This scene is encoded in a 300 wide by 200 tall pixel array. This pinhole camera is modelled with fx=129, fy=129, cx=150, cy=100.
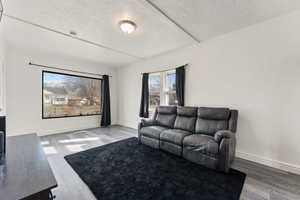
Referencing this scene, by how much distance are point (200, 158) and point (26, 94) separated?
15.7 ft

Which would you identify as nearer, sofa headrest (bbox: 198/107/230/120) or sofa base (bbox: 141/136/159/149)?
sofa headrest (bbox: 198/107/230/120)

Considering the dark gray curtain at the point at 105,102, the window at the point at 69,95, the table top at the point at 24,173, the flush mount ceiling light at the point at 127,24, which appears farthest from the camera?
the dark gray curtain at the point at 105,102

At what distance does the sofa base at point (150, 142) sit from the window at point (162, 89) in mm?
1362

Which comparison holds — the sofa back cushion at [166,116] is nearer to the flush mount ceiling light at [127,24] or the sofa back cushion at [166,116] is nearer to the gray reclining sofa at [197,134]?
the gray reclining sofa at [197,134]

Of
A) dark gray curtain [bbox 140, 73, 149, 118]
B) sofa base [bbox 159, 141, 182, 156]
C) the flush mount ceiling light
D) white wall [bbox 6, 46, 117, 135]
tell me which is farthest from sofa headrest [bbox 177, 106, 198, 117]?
white wall [bbox 6, 46, 117, 135]

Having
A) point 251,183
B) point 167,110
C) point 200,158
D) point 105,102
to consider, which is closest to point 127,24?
point 167,110

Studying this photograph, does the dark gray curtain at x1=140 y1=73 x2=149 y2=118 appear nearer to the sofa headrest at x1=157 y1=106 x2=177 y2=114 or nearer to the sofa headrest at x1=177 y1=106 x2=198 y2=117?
the sofa headrest at x1=157 y1=106 x2=177 y2=114

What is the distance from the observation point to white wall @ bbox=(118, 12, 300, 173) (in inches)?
85.0

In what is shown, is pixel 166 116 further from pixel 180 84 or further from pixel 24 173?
pixel 24 173

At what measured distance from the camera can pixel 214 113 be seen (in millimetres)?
Answer: 2689

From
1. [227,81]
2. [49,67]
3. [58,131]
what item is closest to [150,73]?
[227,81]

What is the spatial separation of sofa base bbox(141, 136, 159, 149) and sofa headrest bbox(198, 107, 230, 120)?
1.16m

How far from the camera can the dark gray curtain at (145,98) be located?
4383mm

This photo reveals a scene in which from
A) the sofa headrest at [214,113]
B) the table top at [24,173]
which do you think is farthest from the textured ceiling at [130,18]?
the table top at [24,173]
